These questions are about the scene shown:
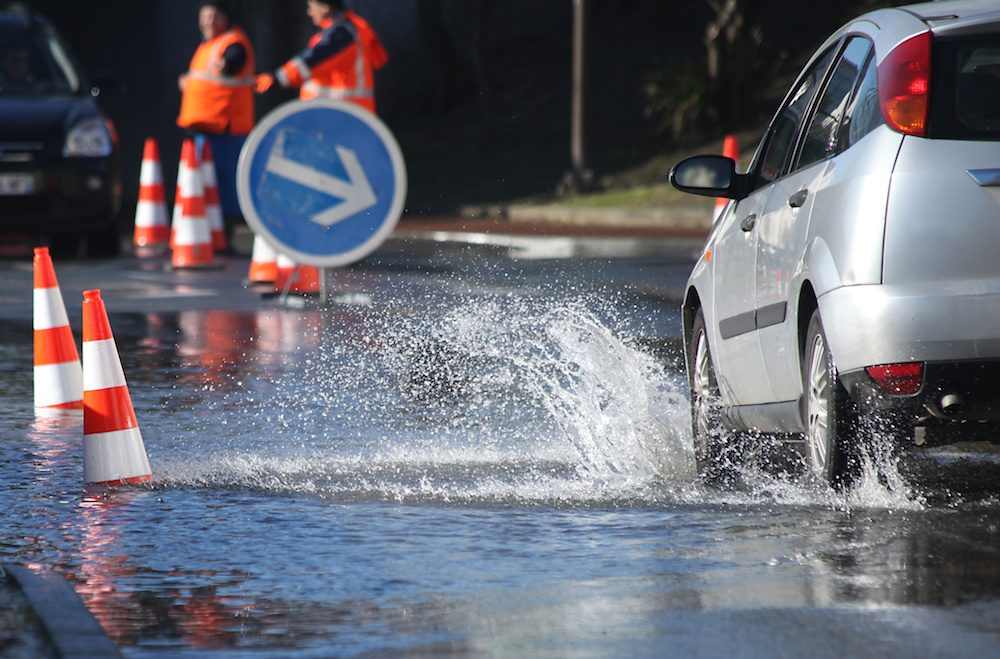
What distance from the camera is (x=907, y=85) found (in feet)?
17.2

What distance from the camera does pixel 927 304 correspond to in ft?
16.5

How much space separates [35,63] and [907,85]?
42.0ft

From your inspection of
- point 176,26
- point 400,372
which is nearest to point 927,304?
point 400,372

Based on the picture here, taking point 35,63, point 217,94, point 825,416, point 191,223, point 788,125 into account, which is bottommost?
point 825,416

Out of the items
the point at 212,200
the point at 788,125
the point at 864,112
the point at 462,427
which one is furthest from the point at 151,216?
the point at 864,112

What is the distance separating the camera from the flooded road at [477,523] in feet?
14.1

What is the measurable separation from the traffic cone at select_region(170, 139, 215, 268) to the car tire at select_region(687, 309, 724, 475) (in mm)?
8915

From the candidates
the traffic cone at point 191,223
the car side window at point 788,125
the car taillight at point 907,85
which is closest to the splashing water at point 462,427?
the car side window at point 788,125

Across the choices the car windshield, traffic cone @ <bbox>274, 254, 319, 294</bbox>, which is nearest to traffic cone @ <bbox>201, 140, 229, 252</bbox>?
the car windshield

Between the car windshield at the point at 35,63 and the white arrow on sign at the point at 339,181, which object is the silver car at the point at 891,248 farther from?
the car windshield at the point at 35,63

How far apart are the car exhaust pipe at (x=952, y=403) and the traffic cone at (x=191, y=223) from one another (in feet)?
35.9

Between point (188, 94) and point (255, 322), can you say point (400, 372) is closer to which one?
point (255, 322)

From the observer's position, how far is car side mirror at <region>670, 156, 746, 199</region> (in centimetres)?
647

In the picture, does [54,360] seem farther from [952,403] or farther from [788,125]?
[952,403]
